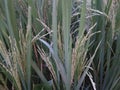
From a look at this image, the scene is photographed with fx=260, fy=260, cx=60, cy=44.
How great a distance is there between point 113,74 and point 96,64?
73 mm

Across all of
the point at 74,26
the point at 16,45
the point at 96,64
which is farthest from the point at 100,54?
the point at 16,45

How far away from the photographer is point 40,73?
746 millimetres

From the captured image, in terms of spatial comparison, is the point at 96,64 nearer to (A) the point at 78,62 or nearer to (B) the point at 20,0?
(A) the point at 78,62

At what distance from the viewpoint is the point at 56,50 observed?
69 cm

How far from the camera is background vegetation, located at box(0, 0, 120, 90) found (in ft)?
2.15

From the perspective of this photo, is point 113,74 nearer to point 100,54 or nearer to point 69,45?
point 100,54

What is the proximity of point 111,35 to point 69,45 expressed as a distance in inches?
9.5

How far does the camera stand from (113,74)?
831mm

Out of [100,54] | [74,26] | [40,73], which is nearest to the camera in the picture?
[40,73]

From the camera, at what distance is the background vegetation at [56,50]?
656mm

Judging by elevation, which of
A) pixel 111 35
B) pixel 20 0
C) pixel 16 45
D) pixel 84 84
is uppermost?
pixel 20 0

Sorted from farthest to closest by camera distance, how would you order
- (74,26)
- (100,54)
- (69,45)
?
(74,26) < (100,54) < (69,45)

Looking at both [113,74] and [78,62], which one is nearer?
[78,62]

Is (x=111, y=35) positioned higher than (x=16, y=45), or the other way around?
(x=16, y=45)
